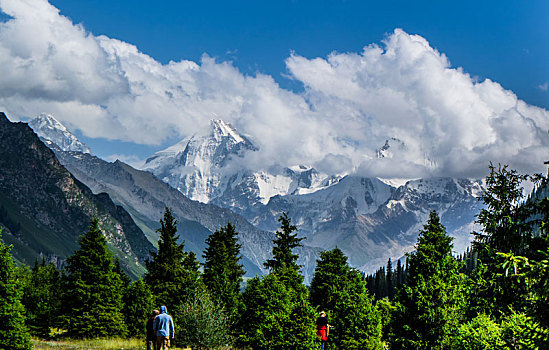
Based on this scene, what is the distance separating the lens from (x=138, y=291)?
5806 cm

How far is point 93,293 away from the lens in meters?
50.0

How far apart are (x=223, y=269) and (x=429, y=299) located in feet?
128

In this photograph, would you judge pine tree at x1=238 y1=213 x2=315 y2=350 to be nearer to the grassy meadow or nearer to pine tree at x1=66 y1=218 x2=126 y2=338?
the grassy meadow

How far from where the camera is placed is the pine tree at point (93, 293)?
4903 centimetres

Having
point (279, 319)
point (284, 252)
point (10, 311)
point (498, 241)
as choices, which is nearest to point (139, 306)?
point (284, 252)

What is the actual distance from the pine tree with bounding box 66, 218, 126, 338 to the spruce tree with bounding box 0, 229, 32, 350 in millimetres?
17265

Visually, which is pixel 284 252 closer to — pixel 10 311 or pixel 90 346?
pixel 90 346

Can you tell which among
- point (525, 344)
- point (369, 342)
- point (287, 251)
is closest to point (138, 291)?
point (287, 251)

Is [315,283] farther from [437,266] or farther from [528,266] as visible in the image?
[528,266]

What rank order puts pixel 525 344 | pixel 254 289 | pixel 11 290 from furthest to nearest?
pixel 254 289 < pixel 11 290 < pixel 525 344

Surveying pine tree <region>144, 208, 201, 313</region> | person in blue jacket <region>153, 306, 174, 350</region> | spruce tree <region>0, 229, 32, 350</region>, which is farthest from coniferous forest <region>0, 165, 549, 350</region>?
person in blue jacket <region>153, 306, 174, 350</region>

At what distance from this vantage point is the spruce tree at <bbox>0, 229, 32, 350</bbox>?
2983cm

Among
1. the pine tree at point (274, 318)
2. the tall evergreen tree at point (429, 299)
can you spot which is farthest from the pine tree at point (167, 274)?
the tall evergreen tree at point (429, 299)

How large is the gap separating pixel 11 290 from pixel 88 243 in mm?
20408
